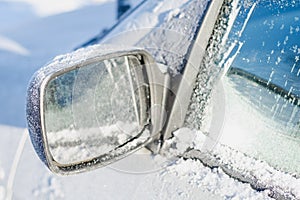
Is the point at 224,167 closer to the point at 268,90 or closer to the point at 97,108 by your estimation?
the point at 268,90

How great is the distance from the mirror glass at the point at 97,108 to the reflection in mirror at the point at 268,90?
38 centimetres

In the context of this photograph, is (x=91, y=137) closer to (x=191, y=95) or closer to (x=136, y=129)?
(x=136, y=129)

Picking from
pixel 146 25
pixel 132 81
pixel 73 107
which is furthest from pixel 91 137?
pixel 146 25

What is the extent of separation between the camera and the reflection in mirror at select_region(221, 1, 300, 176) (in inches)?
52.6

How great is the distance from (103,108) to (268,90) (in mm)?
688

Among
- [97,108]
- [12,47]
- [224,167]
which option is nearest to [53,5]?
[12,47]

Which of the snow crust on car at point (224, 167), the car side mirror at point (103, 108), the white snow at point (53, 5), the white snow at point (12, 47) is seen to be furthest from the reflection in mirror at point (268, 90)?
the white snow at point (53, 5)

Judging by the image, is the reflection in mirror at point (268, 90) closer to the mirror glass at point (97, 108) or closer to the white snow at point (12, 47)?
the mirror glass at point (97, 108)

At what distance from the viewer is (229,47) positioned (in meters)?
1.48

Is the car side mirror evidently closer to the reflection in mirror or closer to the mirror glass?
the mirror glass

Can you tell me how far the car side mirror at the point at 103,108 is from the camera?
1587 mm

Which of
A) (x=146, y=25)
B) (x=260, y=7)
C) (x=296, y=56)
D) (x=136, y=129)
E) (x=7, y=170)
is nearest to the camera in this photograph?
(x=296, y=56)

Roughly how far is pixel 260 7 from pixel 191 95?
1.27ft

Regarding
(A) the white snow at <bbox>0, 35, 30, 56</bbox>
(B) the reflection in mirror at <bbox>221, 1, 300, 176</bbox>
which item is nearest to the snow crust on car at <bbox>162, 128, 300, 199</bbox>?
(B) the reflection in mirror at <bbox>221, 1, 300, 176</bbox>
